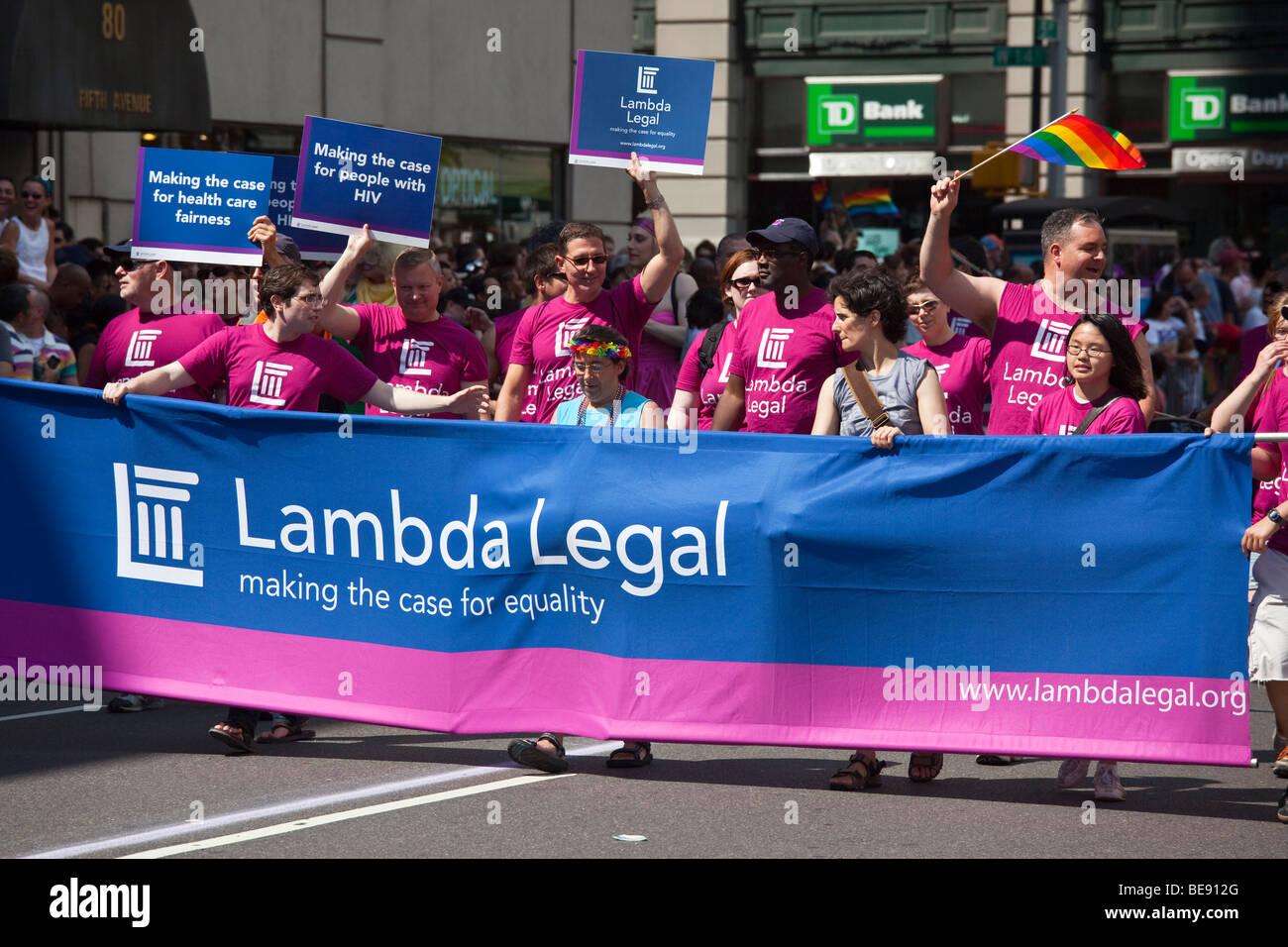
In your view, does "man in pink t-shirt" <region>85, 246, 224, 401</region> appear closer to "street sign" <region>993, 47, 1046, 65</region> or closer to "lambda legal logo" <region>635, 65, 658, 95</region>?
"lambda legal logo" <region>635, 65, 658, 95</region>

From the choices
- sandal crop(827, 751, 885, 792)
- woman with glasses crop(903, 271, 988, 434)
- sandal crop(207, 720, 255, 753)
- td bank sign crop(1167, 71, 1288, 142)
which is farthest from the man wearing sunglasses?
td bank sign crop(1167, 71, 1288, 142)

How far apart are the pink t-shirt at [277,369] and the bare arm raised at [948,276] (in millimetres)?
2494

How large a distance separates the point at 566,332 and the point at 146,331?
2106 millimetres

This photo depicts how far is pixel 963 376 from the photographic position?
913 cm

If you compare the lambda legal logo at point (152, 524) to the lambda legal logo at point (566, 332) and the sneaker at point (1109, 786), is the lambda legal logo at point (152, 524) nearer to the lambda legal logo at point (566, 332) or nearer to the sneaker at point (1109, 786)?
the lambda legal logo at point (566, 332)

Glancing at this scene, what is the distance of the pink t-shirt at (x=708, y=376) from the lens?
864 centimetres

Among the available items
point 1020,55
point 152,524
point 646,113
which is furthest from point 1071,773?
point 1020,55

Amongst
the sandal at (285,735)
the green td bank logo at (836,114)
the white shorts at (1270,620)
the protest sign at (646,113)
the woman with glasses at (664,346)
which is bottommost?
the sandal at (285,735)

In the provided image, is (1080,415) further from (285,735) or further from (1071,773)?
(285,735)

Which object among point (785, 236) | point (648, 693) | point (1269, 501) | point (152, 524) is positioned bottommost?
point (648, 693)

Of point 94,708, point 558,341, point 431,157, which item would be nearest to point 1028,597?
point 558,341

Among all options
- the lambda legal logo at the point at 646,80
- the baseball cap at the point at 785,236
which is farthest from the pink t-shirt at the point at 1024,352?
the lambda legal logo at the point at 646,80

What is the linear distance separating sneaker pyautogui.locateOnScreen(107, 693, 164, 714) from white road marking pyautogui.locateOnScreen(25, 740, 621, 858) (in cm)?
223

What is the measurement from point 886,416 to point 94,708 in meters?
4.31
